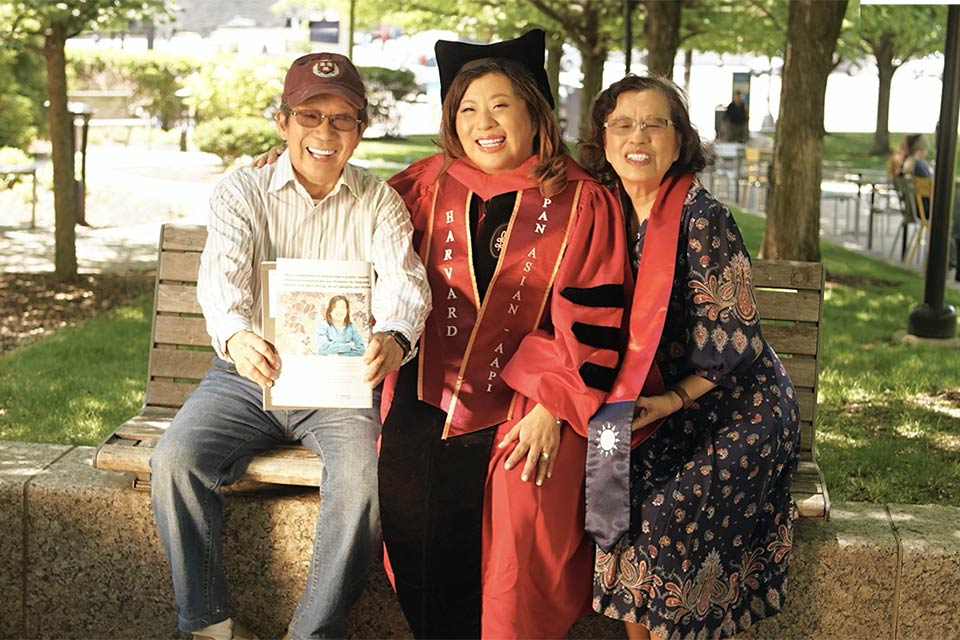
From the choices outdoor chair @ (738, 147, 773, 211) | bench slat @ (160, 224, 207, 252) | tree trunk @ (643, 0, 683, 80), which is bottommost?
bench slat @ (160, 224, 207, 252)

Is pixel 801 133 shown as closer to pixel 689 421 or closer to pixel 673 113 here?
pixel 673 113

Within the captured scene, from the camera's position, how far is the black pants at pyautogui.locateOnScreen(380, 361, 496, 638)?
3721 millimetres

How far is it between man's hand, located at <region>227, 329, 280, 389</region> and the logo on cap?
0.83 metres

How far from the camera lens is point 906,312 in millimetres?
10070

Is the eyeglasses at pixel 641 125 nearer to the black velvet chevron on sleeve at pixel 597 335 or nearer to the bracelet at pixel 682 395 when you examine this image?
the black velvet chevron on sleeve at pixel 597 335

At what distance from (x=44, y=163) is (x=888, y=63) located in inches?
971

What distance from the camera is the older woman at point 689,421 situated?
11.7ft

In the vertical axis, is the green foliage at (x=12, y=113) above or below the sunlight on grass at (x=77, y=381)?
above

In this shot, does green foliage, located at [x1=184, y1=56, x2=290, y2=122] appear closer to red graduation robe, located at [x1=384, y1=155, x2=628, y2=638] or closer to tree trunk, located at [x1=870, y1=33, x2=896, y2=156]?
tree trunk, located at [x1=870, y1=33, x2=896, y2=156]

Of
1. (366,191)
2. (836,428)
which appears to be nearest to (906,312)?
(836,428)

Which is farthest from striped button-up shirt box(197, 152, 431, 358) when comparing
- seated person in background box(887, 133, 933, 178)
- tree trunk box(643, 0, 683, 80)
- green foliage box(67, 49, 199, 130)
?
green foliage box(67, 49, 199, 130)

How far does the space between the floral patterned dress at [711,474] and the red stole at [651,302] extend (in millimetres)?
36

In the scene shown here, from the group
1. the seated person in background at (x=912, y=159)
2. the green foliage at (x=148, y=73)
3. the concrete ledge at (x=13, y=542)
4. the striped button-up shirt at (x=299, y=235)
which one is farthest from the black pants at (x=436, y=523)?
the green foliage at (x=148, y=73)

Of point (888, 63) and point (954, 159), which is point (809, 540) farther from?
point (888, 63)
